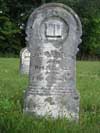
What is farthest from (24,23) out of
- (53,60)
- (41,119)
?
(41,119)

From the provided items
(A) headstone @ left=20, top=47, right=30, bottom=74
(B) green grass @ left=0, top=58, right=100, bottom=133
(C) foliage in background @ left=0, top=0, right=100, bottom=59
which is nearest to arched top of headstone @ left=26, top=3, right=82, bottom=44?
(B) green grass @ left=0, top=58, right=100, bottom=133

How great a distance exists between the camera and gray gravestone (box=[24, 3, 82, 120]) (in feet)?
32.6

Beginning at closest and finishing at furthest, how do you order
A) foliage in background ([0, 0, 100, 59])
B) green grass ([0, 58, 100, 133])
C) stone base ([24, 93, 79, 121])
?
green grass ([0, 58, 100, 133]), stone base ([24, 93, 79, 121]), foliage in background ([0, 0, 100, 59])

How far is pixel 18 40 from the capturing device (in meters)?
47.4

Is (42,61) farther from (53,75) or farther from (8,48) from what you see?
(8,48)

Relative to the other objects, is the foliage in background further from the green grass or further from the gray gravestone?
the gray gravestone

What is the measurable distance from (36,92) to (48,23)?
1.27 meters

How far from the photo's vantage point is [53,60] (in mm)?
9969

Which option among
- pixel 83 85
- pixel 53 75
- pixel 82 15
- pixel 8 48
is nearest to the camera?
pixel 53 75

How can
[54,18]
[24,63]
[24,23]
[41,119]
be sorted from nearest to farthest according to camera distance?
[41,119] → [54,18] → [24,63] → [24,23]

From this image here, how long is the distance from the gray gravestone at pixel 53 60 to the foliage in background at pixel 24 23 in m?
35.4

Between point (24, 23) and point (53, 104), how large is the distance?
125 feet

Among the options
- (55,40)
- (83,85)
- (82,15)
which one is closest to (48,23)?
(55,40)

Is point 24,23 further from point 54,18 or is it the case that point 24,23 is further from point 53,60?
point 53,60
